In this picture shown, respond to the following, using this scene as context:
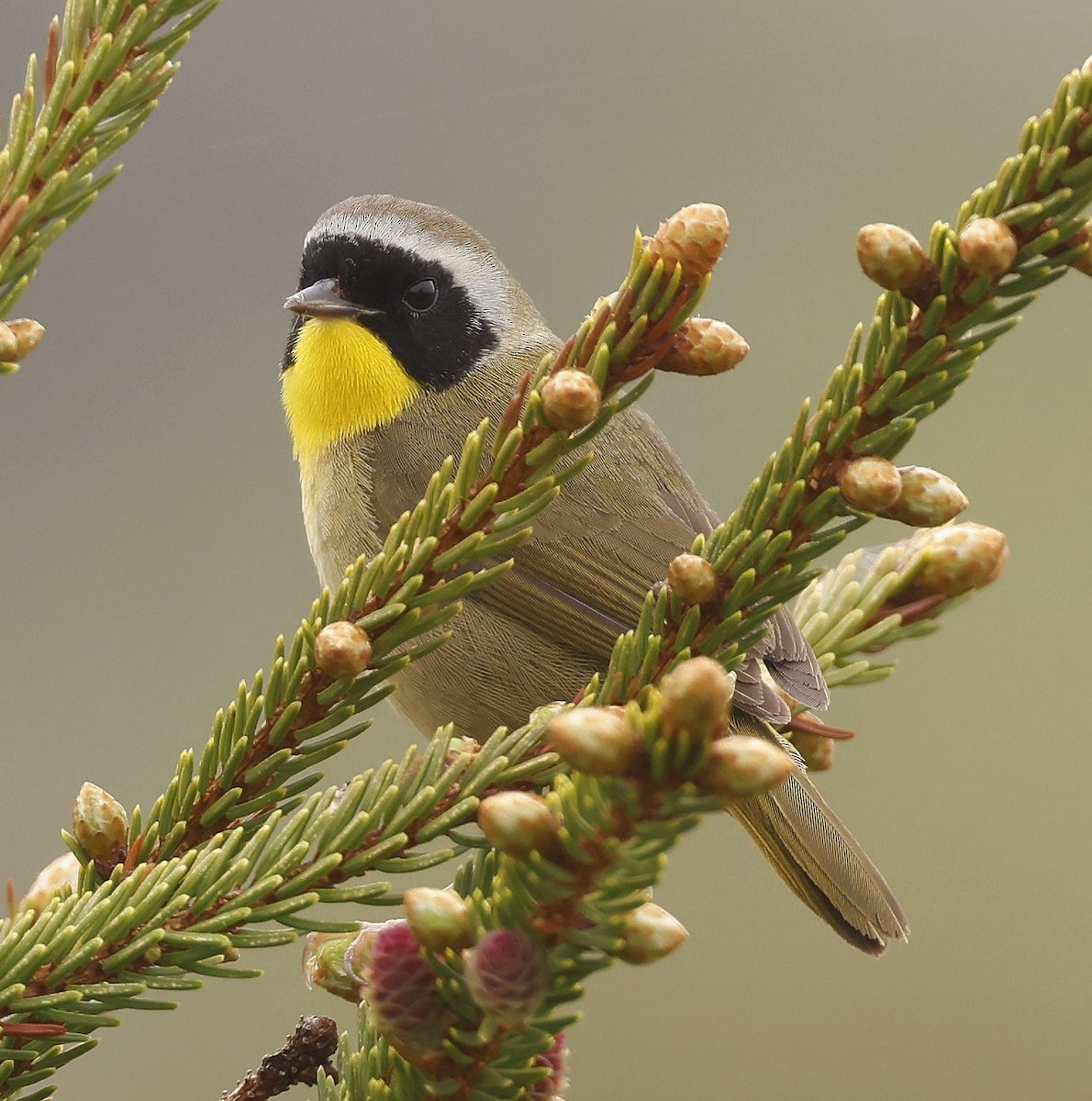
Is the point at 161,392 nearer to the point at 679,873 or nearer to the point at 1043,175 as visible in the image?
the point at 679,873

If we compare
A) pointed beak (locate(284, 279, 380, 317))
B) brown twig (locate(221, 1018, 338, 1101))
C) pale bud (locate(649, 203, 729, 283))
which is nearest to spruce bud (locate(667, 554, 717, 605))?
pale bud (locate(649, 203, 729, 283))

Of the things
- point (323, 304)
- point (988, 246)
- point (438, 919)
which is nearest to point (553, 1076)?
point (438, 919)

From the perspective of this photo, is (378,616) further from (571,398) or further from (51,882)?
(51,882)

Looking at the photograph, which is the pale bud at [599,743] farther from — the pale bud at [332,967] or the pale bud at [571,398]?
the pale bud at [332,967]

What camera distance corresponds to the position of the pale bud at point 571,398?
1080 mm

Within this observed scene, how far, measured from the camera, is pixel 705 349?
1.13 m

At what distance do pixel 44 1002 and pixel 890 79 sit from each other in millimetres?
7711

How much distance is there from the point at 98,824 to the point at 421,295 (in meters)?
1.59

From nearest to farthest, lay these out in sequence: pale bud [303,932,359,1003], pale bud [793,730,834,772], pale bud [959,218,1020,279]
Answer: pale bud [959,218,1020,279] < pale bud [303,932,359,1003] < pale bud [793,730,834,772]

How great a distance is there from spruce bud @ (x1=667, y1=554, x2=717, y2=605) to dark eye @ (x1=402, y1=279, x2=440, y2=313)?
1523 mm

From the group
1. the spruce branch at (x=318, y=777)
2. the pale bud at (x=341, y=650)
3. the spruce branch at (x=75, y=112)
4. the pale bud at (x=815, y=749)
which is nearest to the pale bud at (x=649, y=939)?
the spruce branch at (x=318, y=777)

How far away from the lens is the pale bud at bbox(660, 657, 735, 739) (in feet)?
2.21

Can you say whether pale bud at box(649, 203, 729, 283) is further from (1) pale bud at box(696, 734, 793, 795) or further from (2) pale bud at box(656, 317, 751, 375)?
(1) pale bud at box(696, 734, 793, 795)

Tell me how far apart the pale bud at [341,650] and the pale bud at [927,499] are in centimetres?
45
